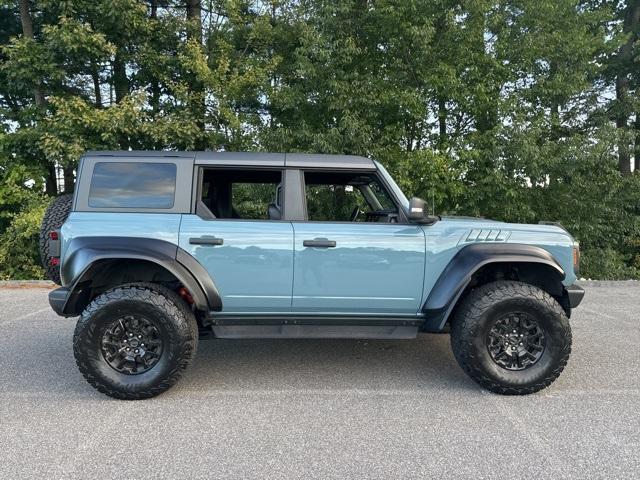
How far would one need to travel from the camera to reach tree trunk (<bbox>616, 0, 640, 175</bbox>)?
978 centimetres

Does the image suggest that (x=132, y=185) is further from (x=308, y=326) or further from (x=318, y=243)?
(x=308, y=326)

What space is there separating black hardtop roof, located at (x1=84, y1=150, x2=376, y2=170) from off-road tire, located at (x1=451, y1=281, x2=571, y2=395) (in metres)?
1.46

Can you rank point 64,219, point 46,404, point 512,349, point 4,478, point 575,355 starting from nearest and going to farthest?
point 4,478 < point 46,404 < point 512,349 < point 64,219 < point 575,355

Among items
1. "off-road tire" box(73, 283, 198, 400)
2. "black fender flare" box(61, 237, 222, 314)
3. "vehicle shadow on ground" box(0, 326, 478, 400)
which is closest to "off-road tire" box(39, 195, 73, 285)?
"black fender flare" box(61, 237, 222, 314)

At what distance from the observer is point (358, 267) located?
10.8 ft

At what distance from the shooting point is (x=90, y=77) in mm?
9148

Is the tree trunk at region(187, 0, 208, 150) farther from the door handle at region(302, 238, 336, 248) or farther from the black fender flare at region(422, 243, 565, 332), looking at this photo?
the black fender flare at region(422, 243, 565, 332)

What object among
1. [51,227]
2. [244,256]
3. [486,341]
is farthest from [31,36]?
[486,341]

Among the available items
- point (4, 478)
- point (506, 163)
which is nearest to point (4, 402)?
point (4, 478)

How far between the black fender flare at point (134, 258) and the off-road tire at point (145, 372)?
0.21 meters

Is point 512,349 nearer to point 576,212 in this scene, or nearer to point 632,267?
point 576,212

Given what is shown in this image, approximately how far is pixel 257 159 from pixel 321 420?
6.73ft

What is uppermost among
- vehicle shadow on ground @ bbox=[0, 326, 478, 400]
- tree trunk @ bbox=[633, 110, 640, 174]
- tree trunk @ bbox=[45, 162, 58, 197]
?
tree trunk @ bbox=[633, 110, 640, 174]

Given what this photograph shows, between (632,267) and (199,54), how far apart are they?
1018 centimetres
